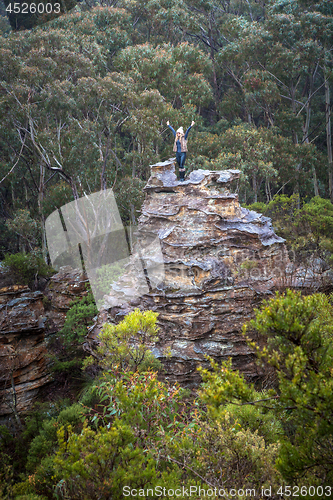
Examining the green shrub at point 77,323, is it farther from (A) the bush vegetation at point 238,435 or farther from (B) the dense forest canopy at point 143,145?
(A) the bush vegetation at point 238,435

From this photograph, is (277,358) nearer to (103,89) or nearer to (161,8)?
(103,89)

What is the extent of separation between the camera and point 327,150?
21.6 metres

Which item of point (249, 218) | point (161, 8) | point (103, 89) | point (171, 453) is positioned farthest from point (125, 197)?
point (171, 453)

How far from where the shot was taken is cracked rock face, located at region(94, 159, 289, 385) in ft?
33.7

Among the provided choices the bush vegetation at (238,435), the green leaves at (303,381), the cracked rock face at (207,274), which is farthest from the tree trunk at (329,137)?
the green leaves at (303,381)

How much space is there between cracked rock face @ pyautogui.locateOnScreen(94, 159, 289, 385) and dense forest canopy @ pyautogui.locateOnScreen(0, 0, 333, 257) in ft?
22.7

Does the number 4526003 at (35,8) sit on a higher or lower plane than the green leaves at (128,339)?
higher

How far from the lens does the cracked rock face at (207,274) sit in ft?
33.7

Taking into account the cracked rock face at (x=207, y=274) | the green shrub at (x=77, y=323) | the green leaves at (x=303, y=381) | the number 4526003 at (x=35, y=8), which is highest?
the number 4526003 at (x=35, y=8)

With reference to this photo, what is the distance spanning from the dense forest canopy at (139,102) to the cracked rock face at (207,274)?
6914 millimetres

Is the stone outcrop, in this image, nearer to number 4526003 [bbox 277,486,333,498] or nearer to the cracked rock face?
the cracked rock face

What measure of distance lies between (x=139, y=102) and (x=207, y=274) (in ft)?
35.9

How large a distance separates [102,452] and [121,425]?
0.43 m

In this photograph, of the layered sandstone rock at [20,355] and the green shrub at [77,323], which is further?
the green shrub at [77,323]
